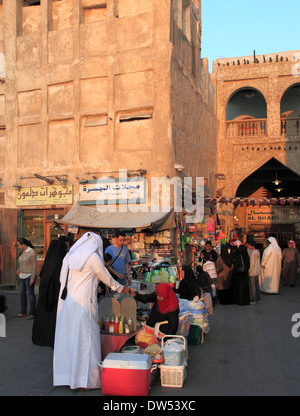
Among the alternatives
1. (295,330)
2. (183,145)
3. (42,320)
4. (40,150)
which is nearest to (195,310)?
(295,330)

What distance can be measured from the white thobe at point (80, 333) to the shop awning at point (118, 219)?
521cm

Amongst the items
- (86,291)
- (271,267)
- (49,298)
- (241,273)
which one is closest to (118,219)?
(241,273)

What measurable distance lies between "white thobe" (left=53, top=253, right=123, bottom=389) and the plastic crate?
0.70m

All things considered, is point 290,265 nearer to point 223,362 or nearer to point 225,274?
point 225,274

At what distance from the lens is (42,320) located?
5699 mm

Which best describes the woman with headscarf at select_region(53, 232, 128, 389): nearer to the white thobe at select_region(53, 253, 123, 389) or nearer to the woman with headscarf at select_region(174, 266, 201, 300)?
the white thobe at select_region(53, 253, 123, 389)

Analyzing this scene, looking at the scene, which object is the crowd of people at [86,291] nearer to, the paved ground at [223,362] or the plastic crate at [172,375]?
the paved ground at [223,362]

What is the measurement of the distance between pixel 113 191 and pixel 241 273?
13.6ft

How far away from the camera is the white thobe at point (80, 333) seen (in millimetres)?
A: 4227

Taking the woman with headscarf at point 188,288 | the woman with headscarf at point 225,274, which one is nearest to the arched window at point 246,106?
the woman with headscarf at point 225,274

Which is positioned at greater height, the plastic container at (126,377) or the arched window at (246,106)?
the arched window at (246,106)

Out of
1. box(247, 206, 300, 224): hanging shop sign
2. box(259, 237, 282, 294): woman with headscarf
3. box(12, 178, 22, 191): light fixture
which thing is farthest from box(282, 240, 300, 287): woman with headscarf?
box(12, 178, 22, 191): light fixture

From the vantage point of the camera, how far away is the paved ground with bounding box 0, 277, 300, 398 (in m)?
4.34

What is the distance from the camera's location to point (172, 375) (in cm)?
Result: 442
